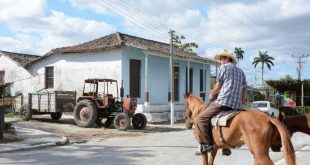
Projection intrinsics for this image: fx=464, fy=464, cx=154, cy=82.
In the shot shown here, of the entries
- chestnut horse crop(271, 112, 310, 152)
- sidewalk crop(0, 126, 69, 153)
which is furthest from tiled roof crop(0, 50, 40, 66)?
chestnut horse crop(271, 112, 310, 152)

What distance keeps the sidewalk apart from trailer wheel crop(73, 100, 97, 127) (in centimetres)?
313

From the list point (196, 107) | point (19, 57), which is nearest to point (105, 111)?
point (196, 107)

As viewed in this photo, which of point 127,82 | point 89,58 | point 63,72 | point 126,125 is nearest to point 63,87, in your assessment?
point 63,72

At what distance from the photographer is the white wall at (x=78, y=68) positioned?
2592 centimetres

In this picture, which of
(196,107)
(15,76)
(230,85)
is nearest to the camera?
(230,85)

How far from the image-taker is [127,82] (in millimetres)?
25656

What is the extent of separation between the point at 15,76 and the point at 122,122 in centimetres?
1555

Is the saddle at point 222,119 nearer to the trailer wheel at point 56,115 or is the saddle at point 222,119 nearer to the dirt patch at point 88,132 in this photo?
the dirt patch at point 88,132

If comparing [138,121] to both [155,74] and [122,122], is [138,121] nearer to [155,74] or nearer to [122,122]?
[122,122]

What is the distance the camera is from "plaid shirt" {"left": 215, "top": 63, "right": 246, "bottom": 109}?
7625mm

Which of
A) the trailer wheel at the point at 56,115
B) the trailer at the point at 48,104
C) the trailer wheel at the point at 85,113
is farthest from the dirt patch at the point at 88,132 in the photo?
the trailer wheel at the point at 56,115

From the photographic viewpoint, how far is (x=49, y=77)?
2994 centimetres

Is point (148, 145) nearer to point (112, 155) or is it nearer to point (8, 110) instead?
point (112, 155)

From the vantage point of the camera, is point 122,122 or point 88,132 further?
point 122,122
